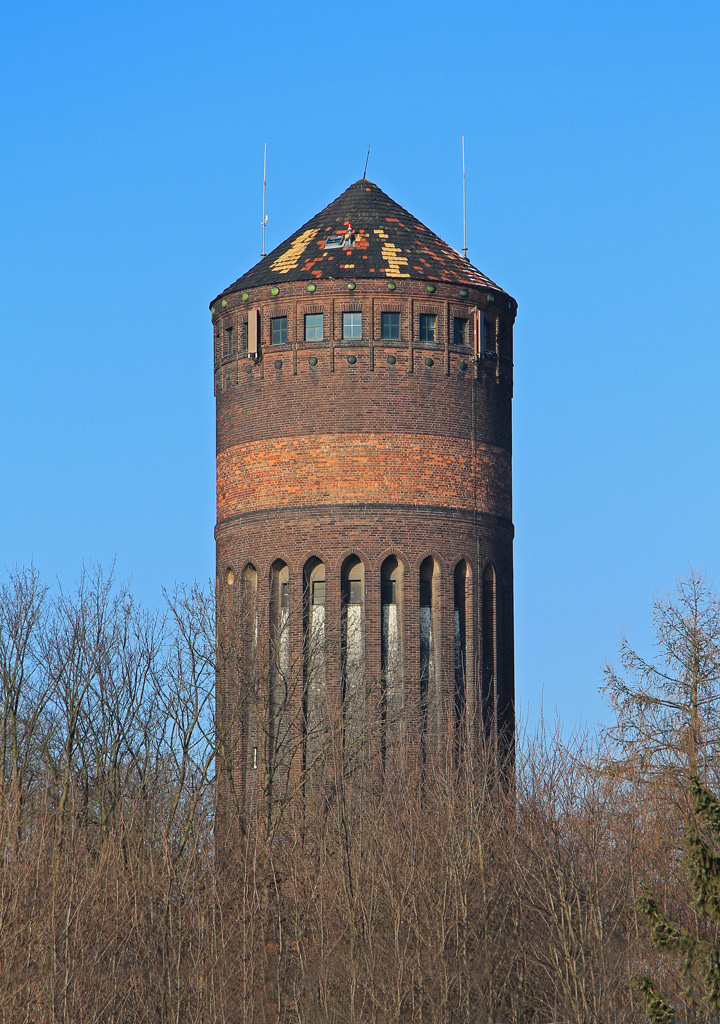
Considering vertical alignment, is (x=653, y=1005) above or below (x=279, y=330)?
below

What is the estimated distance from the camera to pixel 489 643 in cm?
4053

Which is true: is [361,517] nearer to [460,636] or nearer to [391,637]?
[391,637]

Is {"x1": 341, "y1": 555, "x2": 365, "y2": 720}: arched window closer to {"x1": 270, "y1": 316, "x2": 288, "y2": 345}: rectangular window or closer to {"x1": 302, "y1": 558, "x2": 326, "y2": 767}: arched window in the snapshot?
{"x1": 302, "y1": 558, "x2": 326, "y2": 767}: arched window

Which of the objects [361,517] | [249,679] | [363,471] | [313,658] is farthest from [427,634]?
[249,679]

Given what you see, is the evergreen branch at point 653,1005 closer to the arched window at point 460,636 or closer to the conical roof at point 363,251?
the arched window at point 460,636

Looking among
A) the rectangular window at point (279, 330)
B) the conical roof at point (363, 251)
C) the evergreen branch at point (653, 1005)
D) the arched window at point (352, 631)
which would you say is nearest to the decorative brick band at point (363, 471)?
the arched window at point (352, 631)

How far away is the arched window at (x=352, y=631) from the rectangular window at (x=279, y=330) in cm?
471

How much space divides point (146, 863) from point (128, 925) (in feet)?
10.3

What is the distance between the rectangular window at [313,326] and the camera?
3994 centimetres

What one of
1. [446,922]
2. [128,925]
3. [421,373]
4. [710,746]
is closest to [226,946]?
[128,925]

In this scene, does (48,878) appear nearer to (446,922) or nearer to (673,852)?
(446,922)

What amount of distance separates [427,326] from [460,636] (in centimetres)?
637

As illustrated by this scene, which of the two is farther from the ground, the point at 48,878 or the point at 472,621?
the point at 472,621

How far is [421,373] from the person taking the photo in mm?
39875
